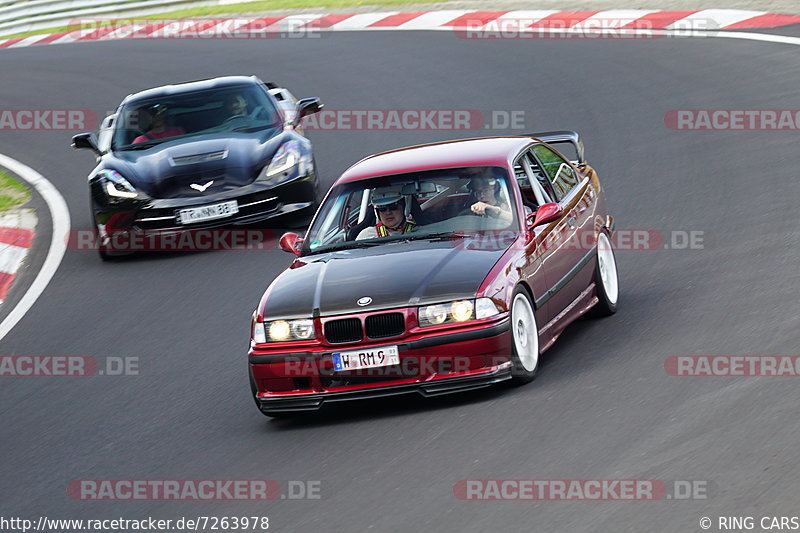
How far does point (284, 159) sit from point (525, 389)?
596cm

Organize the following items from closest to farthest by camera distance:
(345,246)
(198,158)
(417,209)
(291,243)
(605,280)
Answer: (345,246)
(417,209)
(291,243)
(605,280)
(198,158)

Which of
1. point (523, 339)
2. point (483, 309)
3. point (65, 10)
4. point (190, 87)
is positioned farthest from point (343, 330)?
point (65, 10)

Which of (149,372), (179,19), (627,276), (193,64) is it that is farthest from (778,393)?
(179,19)

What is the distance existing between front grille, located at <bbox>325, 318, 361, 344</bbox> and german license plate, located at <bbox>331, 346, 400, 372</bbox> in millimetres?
81

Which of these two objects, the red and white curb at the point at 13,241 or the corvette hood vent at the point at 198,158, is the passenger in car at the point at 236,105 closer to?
the corvette hood vent at the point at 198,158

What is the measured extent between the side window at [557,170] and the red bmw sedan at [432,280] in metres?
0.02

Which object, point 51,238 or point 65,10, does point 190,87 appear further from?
point 65,10

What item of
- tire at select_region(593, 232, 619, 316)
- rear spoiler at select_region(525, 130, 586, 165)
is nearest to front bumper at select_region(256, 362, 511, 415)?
tire at select_region(593, 232, 619, 316)

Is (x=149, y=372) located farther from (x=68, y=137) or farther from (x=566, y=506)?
(x=68, y=137)

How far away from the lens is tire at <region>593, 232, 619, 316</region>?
945 cm

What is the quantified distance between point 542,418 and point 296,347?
4.89ft

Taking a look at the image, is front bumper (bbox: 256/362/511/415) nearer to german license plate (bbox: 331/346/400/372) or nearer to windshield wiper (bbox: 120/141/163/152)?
german license plate (bbox: 331/346/400/372)

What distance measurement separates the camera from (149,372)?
9367mm

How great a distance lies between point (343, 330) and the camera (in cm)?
768
